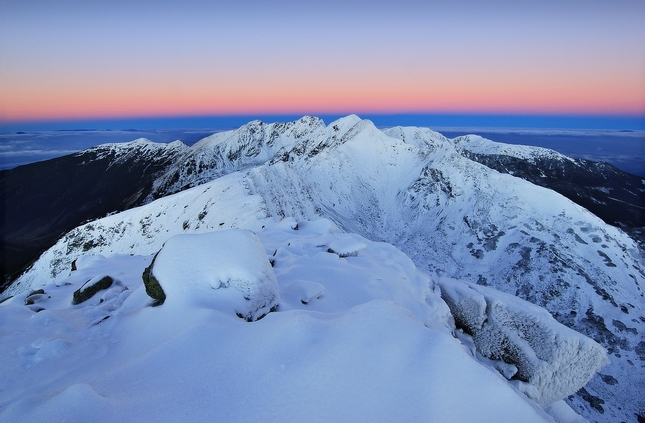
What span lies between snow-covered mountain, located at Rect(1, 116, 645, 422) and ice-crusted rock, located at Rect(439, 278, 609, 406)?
0.10 metres

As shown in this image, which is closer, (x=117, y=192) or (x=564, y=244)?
(x=564, y=244)

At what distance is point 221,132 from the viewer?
136875 mm

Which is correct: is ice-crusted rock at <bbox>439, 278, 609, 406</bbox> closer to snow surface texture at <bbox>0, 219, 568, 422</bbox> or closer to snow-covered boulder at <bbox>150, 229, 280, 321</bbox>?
snow surface texture at <bbox>0, 219, 568, 422</bbox>

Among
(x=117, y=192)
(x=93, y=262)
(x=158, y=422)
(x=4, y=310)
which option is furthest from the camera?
(x=117, y=192)

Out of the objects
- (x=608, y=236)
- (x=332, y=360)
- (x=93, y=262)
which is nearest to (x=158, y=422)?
(x=332, y=360)

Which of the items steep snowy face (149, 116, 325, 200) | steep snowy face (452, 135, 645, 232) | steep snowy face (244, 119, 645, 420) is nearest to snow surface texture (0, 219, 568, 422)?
steep snowy face (244, 119, 645, 420)

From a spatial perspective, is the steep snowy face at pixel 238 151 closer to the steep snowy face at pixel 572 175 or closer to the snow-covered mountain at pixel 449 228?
the snow-covered mountain at pixel 449 228

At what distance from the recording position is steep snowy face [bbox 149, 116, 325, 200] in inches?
4299

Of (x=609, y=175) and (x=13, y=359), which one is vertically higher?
(x=13, y=359)

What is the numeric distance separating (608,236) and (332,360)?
2389 inches

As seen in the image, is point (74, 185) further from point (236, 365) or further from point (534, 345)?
point (534, 345)

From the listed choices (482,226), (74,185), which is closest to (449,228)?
(482,226)

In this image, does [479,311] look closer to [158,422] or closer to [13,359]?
[158,422]

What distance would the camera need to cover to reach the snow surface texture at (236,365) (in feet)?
13.7
